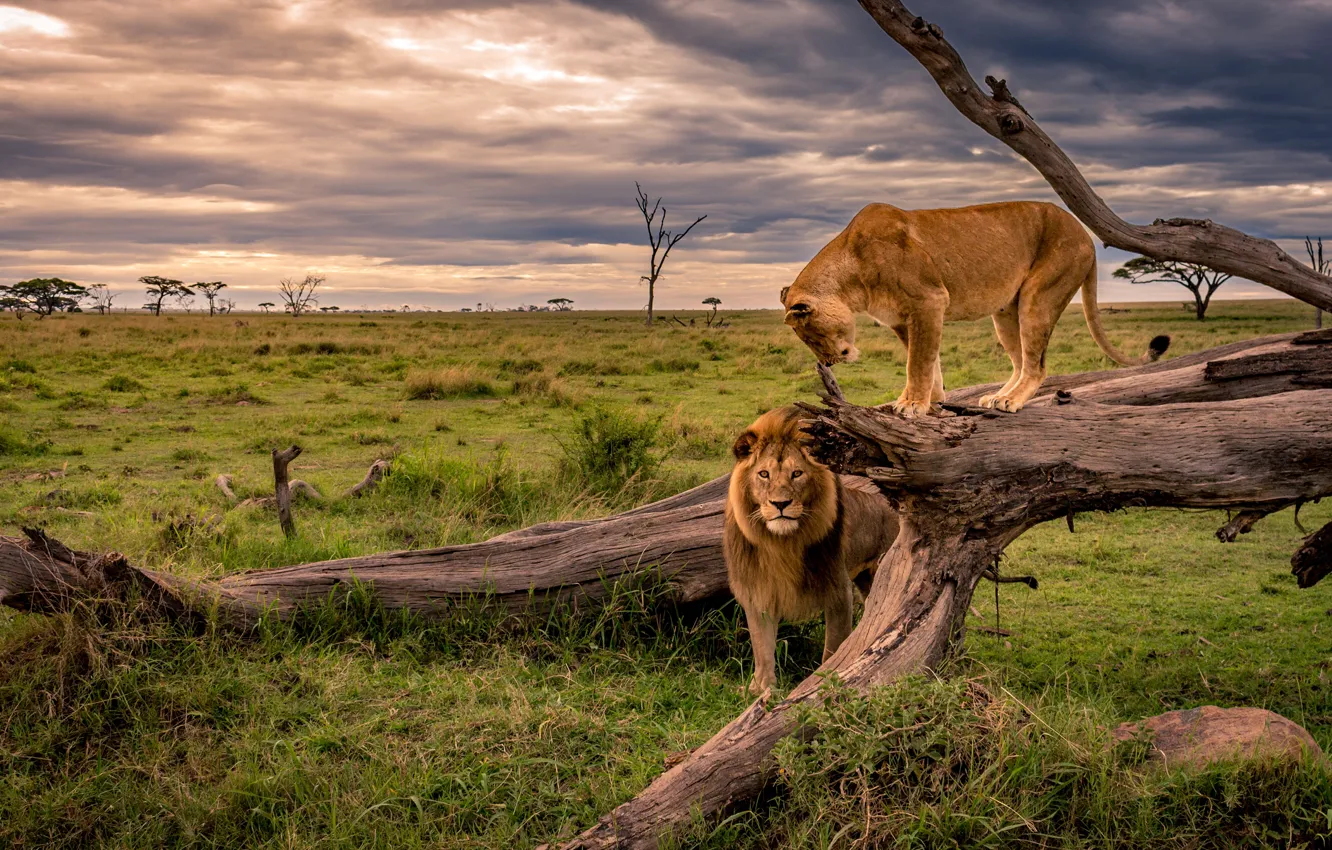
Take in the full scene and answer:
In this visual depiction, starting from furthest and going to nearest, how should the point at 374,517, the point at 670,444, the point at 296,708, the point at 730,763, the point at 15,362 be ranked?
the point at 15,362 < the point at 670,444 < the point at 374,517 < the point at 296,708 < the point at 730,763

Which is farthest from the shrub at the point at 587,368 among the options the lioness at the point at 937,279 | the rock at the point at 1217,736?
the rock at the point at 1217,736

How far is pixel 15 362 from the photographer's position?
23.2 m

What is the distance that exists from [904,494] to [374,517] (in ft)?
20.3

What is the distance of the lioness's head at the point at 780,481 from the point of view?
4.93 m

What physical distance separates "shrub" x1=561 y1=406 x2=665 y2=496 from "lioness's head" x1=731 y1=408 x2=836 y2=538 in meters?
5.17

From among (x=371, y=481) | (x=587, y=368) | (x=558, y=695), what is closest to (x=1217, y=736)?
(x=558, y=695)

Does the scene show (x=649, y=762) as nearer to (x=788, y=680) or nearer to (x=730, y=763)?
(x=730, y=763)

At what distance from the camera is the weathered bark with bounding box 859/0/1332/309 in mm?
6250

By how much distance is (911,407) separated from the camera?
18.2 feet

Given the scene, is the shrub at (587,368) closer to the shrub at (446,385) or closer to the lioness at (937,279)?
the shrub at (446,385)

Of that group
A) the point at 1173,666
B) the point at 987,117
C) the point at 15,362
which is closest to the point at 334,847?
the point at 1173,666

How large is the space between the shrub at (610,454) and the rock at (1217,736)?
258 inches

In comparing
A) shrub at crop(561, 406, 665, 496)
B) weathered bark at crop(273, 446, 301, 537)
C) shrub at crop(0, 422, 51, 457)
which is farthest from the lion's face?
shrub at crop(0, 422, 51, 457)

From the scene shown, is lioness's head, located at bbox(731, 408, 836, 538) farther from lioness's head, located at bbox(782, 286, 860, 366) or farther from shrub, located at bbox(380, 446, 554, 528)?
shrub, located at bbox(380, 446, 554, 528)
